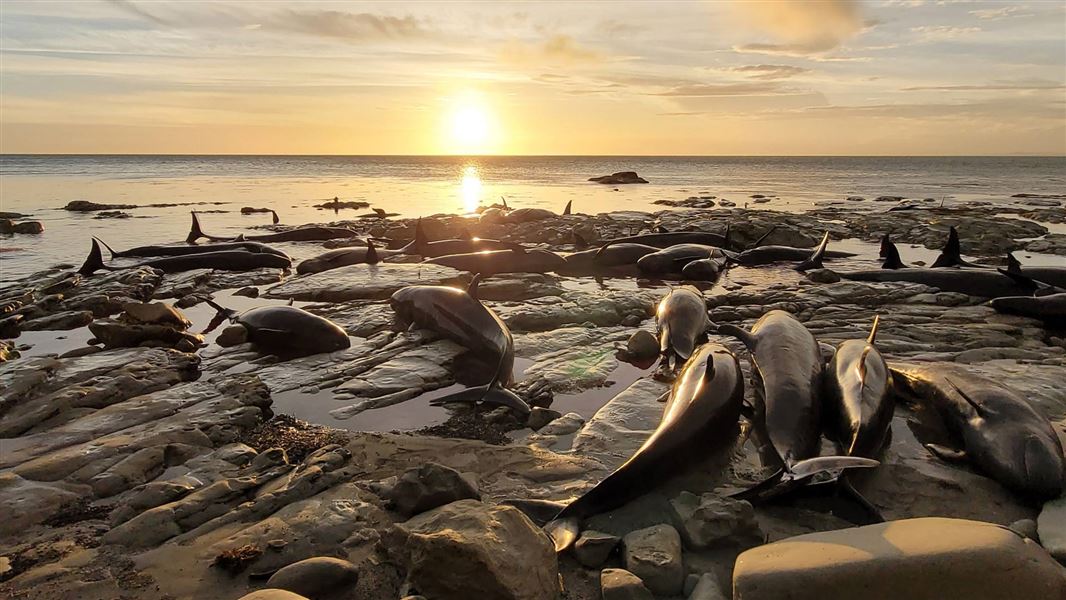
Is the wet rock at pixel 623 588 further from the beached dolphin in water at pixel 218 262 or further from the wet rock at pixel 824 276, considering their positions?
the beached dolphin in water at pixel 218 262

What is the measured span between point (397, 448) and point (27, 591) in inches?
103

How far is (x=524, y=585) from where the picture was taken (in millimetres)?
3348

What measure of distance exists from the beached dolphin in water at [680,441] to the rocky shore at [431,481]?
123 mm

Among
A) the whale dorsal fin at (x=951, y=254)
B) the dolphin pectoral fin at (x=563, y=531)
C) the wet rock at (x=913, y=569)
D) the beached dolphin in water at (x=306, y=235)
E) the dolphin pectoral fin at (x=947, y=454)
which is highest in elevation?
the whale dorsal fin at (x=951, y=254)

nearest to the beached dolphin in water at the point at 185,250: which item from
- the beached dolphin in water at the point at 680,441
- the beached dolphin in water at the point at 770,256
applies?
the beached dolphin in water at the point at 770,256

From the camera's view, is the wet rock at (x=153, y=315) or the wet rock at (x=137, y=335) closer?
the wet rock at (x=137, y=335)

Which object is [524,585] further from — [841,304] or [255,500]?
[841,304]

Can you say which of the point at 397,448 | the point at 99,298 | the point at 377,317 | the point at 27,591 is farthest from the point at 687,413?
the point at 99,298

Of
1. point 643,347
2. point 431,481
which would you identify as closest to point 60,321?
point 431,481

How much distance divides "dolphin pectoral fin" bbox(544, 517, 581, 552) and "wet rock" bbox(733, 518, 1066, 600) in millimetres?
1045

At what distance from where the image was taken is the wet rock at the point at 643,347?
827 centimetres

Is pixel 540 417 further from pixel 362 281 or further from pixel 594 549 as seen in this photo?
pixel 362 281

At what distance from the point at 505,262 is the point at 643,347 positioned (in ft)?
23.1

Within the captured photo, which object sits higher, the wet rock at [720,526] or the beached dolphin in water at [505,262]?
the beached dolphin in water at [505,262]
